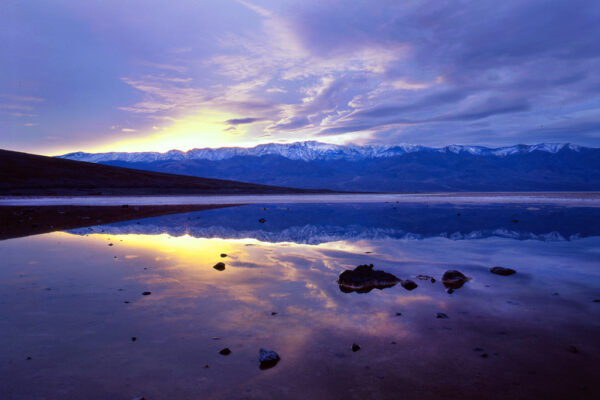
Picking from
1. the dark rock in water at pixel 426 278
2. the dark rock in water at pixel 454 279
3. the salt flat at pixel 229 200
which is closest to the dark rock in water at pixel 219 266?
the dark rock in water at pixel 426 278

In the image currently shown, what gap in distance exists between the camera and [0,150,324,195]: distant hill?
222ft

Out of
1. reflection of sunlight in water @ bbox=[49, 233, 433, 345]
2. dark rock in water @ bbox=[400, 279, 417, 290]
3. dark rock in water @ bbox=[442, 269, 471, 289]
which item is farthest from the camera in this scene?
dark rock in water @ bbox=[442, 269, 471, 289]

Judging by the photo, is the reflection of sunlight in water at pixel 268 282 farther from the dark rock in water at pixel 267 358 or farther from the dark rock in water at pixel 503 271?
the dark rock in water at pixel 503 271

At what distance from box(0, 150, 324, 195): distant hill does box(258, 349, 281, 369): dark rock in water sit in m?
73.1

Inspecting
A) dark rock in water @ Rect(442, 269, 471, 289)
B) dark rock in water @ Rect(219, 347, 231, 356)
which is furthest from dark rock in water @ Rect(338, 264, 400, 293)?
dark rock in water @ Rect(219, 347, 231, 356)

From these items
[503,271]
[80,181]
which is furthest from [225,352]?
[80,181]

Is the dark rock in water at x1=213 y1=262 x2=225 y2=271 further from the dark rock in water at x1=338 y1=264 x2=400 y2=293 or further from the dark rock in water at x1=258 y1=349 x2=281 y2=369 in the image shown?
the dark rock in water at x1=258 y1=349 x2=281 y2=369

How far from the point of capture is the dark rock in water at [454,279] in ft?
29.6

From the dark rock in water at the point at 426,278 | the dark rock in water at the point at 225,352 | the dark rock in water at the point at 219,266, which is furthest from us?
the dark rock in water at the point at 219,266

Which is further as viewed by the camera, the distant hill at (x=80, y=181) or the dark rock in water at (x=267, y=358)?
the distant hill at (x=80, y=181)

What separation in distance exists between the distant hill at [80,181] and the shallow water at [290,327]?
66.3 metres

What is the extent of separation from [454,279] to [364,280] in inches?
94.2

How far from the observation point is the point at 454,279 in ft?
30.8

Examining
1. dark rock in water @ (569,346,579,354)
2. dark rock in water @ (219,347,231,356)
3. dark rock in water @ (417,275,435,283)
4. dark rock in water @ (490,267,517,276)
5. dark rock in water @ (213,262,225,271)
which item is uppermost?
dark rock in water @ (569,346,579,354)
